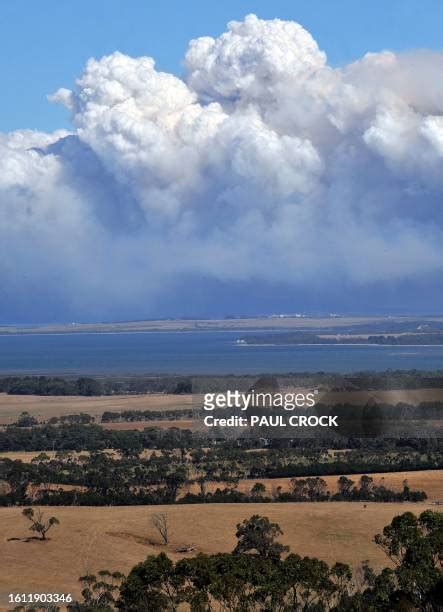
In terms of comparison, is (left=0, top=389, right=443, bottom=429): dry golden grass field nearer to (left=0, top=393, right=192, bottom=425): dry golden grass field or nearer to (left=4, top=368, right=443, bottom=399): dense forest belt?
(left=0, top=393, right=192, bottom=425): dry golden grass field

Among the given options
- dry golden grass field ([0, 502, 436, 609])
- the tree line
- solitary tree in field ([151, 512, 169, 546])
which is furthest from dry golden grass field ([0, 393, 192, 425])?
the tree line

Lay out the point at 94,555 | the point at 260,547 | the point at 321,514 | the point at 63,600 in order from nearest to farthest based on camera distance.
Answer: the point at 63,600 < the point at 260,547 < the point at 94,555 < the point at 321,514

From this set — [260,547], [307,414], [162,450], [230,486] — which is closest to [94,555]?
[260,547]

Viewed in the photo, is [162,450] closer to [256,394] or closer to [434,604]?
[256,394]

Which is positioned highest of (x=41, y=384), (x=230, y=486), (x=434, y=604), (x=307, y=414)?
(x=41, y=384)

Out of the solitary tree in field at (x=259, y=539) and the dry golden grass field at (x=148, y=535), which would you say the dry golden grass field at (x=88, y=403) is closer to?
the dry golden grass field at (x=148, y=535)

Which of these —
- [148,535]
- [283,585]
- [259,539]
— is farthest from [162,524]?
[283,585]

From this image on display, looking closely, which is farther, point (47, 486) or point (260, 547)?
point (47, 486)
